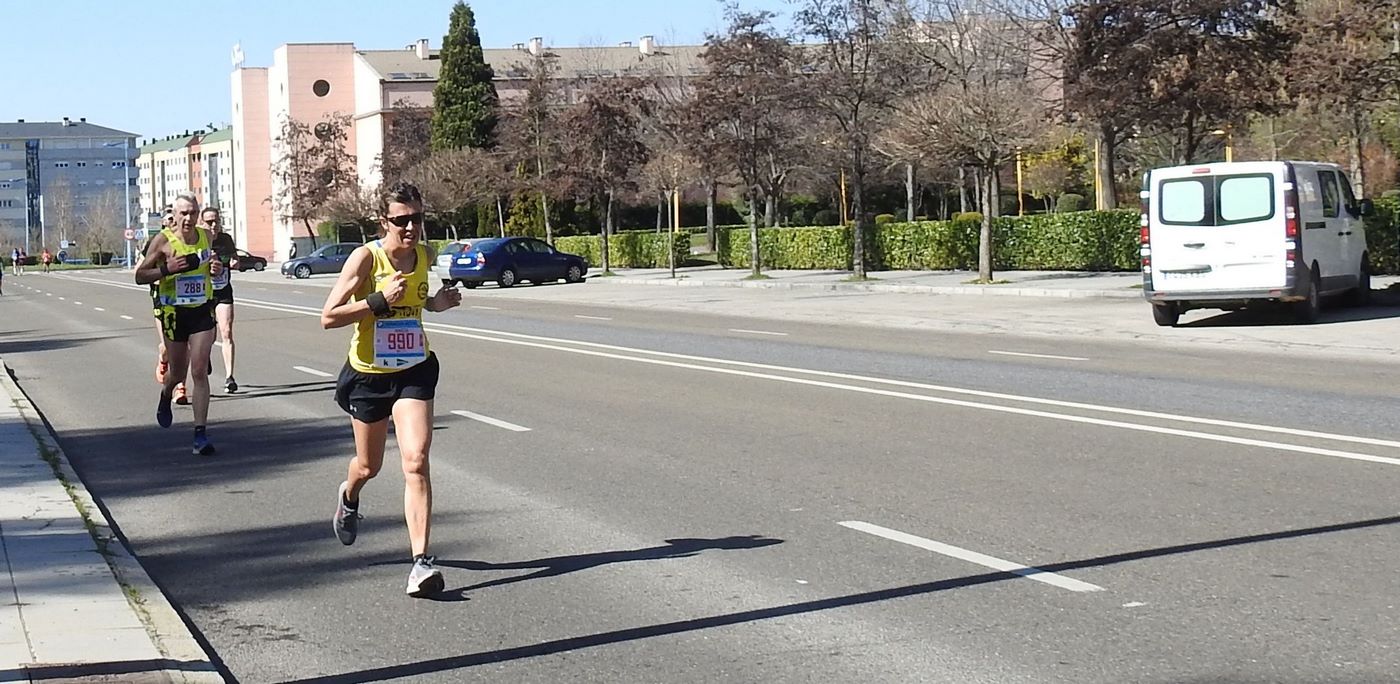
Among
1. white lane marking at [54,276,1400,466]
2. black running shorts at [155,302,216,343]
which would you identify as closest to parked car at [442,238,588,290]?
white lane marking at [54,276,1400,466]

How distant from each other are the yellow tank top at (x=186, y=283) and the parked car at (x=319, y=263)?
57181 millimetres

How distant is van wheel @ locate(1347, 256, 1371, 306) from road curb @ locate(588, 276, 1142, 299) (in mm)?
4378

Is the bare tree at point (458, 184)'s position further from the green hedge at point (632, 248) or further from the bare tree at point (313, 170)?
the bare tree at point (313, 170)

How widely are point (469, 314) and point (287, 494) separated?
2185cm

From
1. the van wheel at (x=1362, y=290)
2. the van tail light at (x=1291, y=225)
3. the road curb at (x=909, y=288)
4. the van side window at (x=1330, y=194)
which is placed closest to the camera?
the van tail light at (x=1291, y=225)

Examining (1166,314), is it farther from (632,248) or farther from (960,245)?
(632,248)

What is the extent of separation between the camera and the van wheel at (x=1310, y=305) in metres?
21.6

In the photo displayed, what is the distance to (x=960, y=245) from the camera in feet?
132

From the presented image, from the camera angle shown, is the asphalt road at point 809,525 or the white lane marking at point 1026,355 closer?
the asphalt road at point 809,525

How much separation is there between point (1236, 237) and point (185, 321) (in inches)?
549

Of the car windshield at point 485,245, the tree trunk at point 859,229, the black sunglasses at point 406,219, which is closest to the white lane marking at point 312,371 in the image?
the black sunglasses at point 406,219

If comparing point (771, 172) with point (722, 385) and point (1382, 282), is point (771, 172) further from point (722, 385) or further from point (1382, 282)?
point (722, 385)

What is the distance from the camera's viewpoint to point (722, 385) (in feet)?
51.2

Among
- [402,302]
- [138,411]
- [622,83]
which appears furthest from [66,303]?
[402,302]
